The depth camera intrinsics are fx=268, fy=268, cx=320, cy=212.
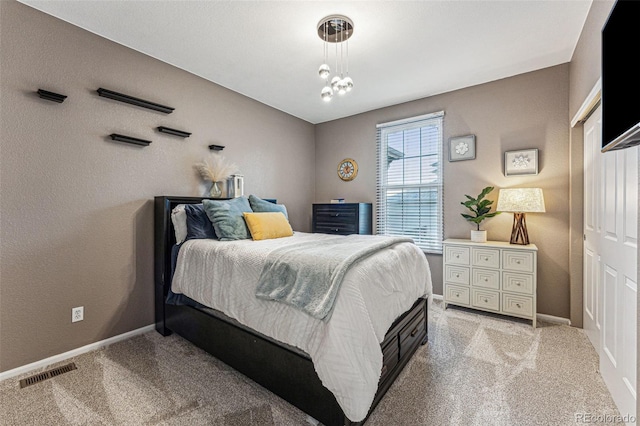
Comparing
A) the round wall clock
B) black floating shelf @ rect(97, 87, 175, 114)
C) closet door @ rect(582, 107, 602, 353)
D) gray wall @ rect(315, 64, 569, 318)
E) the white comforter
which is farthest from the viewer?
the round wall clock

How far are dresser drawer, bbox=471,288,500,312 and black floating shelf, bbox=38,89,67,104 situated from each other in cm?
426

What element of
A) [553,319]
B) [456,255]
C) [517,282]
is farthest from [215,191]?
[553,319]

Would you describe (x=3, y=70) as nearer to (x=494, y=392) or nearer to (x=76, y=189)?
(x=76, y=189)

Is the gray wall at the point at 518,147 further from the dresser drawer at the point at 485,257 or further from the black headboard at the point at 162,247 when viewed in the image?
the black headboard at the point at 162,247

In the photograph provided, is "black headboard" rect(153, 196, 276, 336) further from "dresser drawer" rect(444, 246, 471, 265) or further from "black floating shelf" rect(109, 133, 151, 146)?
"dresser drawer" rect(444, 246, 471, 265)

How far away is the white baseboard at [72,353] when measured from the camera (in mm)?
1952

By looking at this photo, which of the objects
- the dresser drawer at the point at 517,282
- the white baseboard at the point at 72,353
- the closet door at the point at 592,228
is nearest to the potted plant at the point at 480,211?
the dresser drawer at the point at 517,282

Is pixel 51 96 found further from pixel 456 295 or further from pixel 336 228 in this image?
pixel 456 295

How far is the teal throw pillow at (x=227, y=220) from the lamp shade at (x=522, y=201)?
2.68 m

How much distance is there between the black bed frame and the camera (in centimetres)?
146

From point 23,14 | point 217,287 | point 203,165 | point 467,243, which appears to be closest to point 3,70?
point 23,14

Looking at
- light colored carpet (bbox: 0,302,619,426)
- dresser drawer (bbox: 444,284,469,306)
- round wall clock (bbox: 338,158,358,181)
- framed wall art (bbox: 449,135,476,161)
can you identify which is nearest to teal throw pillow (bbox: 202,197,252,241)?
light colored carpet (bbox: 0,302,619,426)

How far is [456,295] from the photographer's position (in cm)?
313

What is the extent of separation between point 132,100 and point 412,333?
3.21 meters
